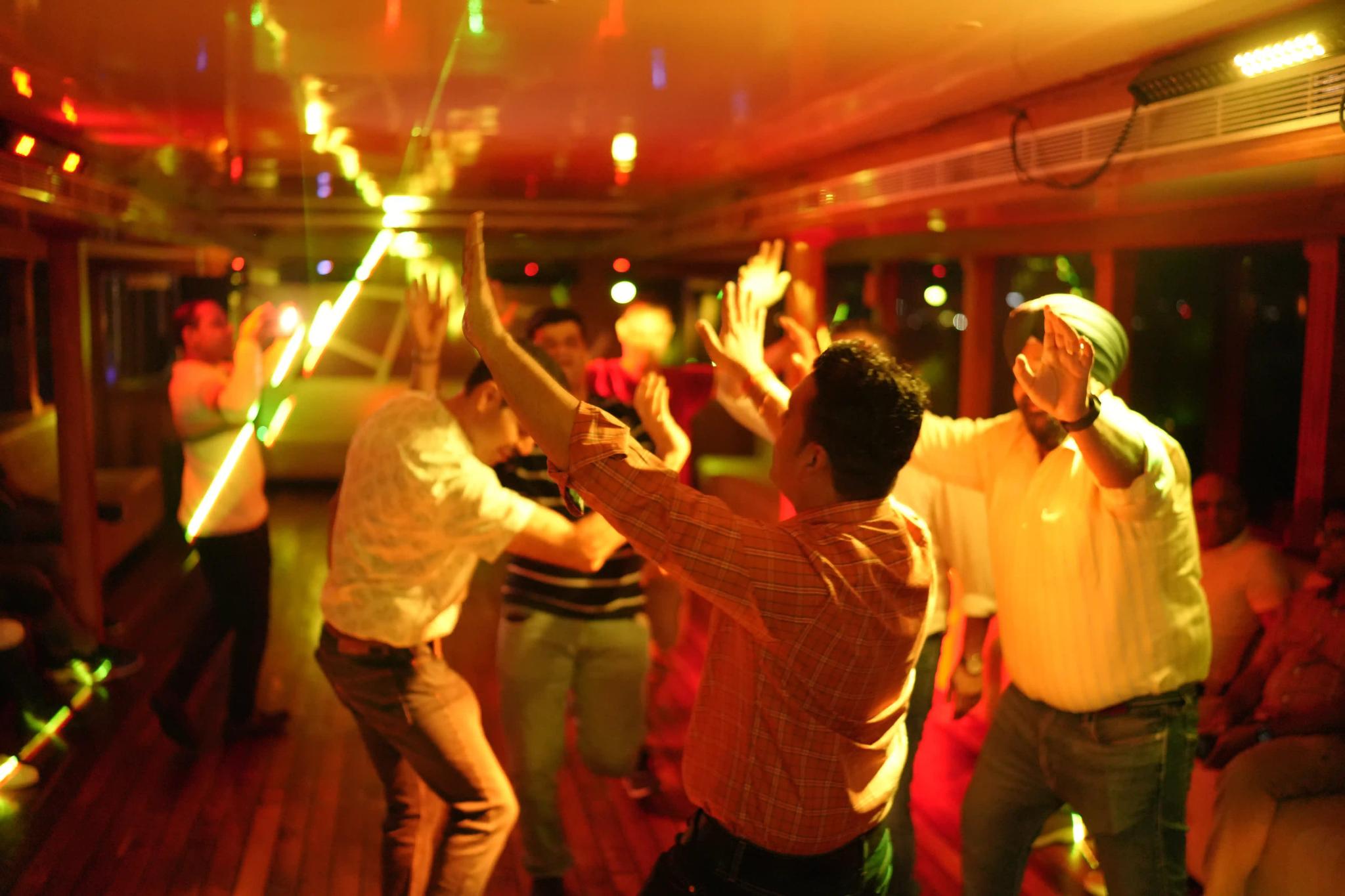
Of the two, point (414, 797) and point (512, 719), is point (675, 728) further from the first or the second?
point (414, 797)

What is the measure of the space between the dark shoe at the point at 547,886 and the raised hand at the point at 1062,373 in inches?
74.9

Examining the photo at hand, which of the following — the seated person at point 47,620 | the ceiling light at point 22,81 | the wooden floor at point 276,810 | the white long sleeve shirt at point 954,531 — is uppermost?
the ceiling light at point 22,81

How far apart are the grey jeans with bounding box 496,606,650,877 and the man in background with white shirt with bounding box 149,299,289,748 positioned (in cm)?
153

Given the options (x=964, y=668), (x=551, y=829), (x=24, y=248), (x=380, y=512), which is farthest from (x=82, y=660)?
(x=964, y=668)

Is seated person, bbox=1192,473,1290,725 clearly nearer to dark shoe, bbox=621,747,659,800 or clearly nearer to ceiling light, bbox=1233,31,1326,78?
ceiling light, bbox=1233,31,1326,78

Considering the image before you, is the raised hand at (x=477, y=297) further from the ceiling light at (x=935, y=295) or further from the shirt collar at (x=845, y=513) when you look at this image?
the ceiling light at (x=935, y=295)

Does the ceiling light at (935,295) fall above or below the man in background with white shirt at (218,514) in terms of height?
above

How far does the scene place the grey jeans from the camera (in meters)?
2.88

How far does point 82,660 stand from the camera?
4.76m

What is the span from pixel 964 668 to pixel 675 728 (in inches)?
68.8

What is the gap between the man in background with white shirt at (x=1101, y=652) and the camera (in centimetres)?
204

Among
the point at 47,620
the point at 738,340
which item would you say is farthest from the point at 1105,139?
the point at 47,620

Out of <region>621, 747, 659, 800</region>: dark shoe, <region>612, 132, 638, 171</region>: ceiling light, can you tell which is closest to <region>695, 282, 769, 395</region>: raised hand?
<region>621, 747, 659, 800</region>: dark shoe

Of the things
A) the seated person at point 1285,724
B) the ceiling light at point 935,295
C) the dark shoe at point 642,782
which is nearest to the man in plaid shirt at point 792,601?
the seated person at point 1285,724
